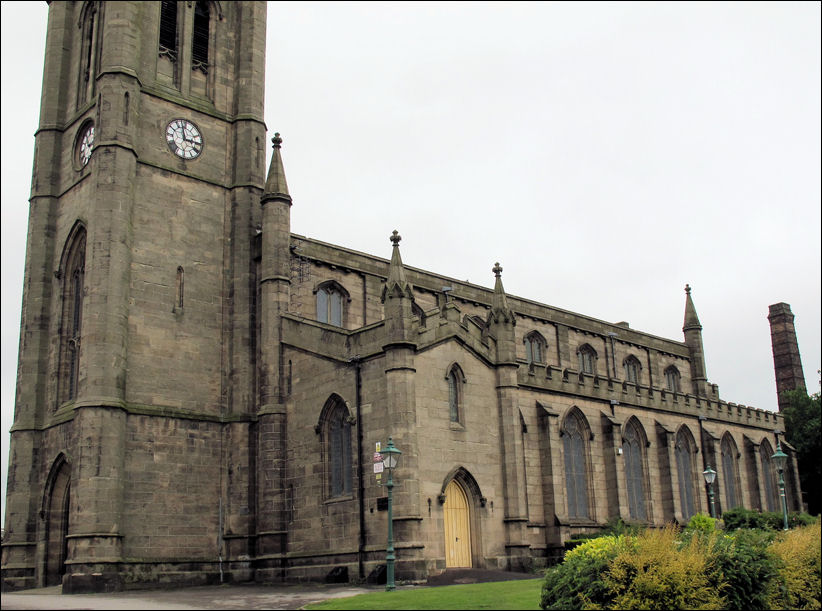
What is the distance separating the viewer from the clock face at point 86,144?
38156 mm

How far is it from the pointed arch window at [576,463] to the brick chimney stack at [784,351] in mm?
36024

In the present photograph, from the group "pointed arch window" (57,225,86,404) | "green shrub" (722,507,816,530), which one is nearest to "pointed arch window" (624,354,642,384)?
"green shrub" (722,507,816,530)

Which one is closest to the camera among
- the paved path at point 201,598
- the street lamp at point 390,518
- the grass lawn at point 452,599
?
the grass lawn at point 452,599

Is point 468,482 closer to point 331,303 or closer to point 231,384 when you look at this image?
point 231,384

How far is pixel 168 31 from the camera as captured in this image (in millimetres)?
40875

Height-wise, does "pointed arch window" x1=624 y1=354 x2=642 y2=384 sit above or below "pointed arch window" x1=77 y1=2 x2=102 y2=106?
below

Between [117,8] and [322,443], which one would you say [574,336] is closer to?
[322,443]

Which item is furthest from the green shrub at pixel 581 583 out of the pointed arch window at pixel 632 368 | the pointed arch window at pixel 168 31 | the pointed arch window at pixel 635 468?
the pointed arch window at pixel 632 368

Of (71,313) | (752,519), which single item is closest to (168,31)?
(71,313)

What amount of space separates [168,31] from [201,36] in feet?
6.29

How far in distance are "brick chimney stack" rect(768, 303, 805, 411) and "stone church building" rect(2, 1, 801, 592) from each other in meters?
30.0

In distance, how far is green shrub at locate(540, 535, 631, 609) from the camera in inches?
757

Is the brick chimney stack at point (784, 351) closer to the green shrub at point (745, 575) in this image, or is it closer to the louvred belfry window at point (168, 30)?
the louvred belfry window at point (168, 30)

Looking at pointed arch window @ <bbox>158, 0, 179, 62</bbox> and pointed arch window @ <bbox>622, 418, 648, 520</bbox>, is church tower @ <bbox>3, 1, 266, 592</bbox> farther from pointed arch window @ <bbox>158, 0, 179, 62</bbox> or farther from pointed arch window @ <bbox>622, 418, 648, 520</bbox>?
pointed arch window @ <bbox>622, 418, 648, 520</bbox>
